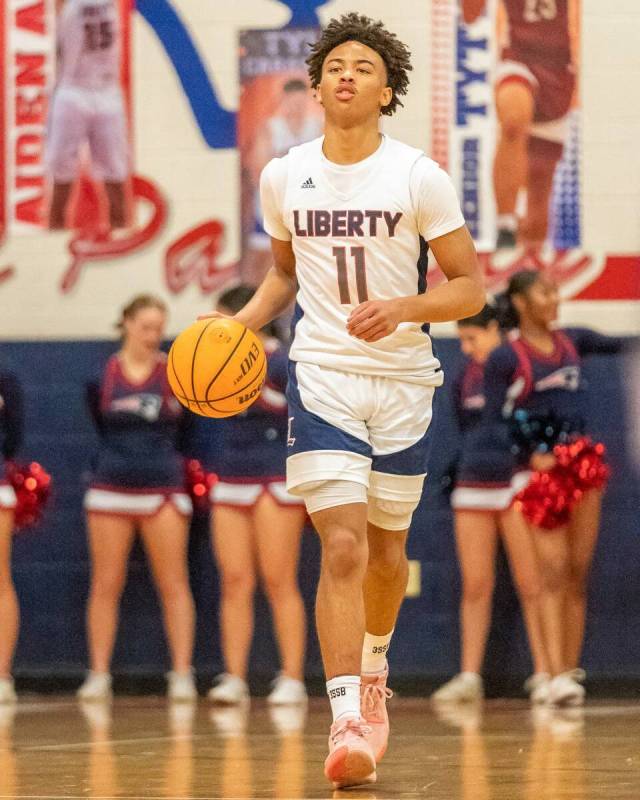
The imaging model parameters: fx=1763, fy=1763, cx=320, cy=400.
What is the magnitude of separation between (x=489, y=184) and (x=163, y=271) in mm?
1892

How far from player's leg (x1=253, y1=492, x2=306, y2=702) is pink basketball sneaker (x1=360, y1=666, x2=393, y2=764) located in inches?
130

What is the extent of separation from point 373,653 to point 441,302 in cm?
119

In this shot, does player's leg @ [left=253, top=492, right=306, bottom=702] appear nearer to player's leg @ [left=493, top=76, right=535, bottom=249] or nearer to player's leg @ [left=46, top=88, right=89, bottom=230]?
player's leg @ [left=493, top=76, right=535, bottom=249]

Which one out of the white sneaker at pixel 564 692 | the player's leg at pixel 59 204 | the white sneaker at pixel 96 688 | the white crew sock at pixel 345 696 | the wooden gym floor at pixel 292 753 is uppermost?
the player's leg at pixel 59 204

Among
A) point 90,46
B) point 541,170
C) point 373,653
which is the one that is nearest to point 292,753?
point 373,653

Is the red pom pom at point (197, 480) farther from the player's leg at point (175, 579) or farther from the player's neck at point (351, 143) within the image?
the player's neck at point (351, 143)

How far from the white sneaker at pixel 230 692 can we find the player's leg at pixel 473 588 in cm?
99

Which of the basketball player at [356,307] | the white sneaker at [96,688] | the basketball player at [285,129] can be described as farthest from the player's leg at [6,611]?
the basketball player at [356,307]

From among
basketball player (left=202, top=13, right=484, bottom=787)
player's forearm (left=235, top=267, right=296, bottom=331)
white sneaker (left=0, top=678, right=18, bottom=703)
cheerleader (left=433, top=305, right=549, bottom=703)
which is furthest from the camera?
white sneaker (left=0, top=678, right=18, bottom=703)

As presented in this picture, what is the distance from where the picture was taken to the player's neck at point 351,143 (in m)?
5.23

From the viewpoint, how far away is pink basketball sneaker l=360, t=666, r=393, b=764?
212 inches

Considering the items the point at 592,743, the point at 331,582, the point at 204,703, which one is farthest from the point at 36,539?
the point at 331,582

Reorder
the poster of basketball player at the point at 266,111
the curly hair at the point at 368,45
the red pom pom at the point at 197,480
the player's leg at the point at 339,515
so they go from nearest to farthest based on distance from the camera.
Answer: the player's leg at the point at 339,515
the curly hair at the point at 368,45
the red pom pom at the point at 197,480
the poster of basketball player at the point at 266,111

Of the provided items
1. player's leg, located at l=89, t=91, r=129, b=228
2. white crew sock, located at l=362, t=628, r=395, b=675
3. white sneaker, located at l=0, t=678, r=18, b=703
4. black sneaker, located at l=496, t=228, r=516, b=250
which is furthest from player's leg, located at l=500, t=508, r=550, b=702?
white crew sock, located at l=362, t=628, r=395, b=675
